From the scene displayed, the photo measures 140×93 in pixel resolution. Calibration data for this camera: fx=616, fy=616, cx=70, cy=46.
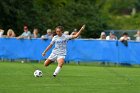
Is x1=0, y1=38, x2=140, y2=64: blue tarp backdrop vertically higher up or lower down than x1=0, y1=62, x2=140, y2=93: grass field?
higher up

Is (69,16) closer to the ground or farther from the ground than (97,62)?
farther from the ground

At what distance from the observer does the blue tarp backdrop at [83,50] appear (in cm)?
3108

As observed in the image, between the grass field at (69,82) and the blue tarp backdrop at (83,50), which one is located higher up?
the blue tarp backdrop at (83,50)

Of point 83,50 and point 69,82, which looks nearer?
point 69,82

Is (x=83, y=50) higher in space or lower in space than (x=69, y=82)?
higher

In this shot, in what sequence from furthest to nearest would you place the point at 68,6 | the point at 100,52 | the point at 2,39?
1. the point at 68,6
2. the point at 2,39
3. the point at 100,52

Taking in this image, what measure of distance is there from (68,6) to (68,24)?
12.1ft

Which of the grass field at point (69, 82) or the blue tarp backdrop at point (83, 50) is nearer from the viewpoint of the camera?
the grass field at point (69, 82)

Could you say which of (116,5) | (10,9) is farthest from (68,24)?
(116,5)

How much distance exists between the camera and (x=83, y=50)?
32188 millimetres

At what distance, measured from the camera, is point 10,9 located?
150 ft

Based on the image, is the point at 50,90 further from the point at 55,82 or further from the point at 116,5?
the point at 116,5

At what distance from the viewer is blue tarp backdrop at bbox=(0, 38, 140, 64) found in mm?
31078

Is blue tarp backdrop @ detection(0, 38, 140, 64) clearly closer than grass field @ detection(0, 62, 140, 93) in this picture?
No
